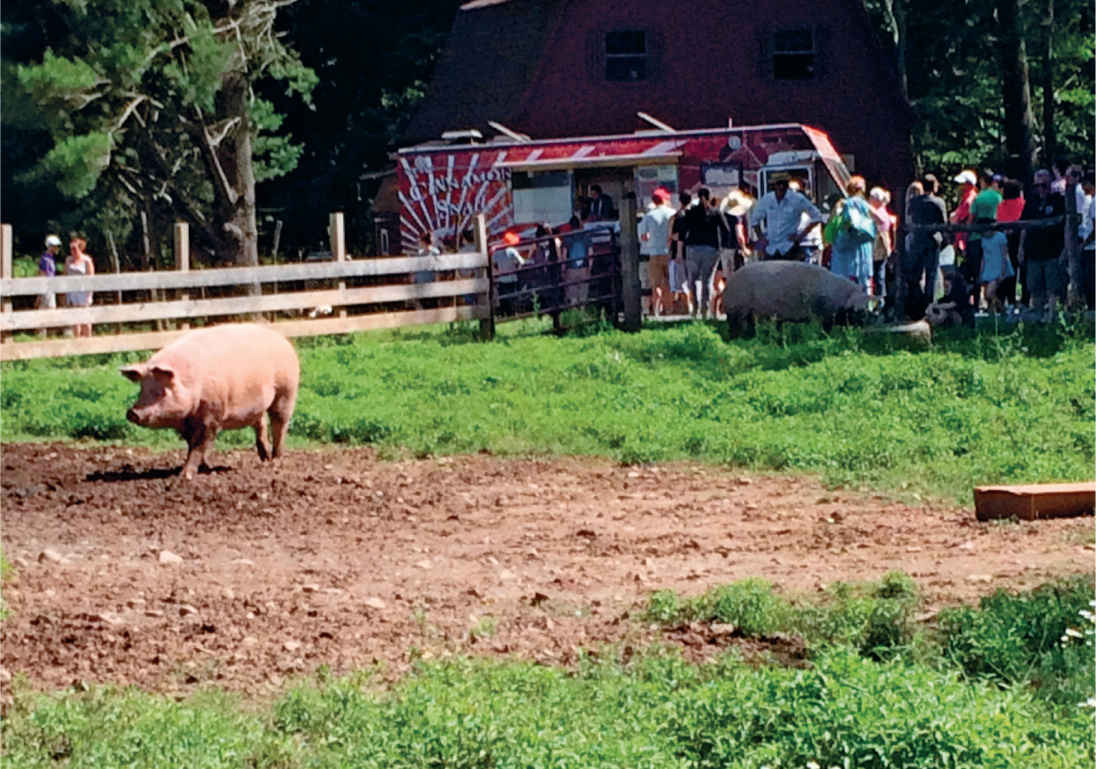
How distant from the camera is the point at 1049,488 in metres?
11.0

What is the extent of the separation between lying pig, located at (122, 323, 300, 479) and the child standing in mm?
8772

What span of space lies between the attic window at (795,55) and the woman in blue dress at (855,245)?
1532cm

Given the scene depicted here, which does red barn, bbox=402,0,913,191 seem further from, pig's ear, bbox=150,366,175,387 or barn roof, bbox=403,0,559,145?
pig's ear, bbox=150,366,175,387

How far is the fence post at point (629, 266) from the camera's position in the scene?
75.0 ft

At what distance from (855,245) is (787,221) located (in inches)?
53.6

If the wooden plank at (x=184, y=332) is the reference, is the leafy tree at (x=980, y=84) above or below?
above

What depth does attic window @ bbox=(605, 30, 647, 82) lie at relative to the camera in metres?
37.3

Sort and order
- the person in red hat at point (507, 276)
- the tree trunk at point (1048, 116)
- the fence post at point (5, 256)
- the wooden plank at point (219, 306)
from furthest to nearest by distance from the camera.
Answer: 1. the tree trunk at point (1048, 116)
2. the person in red hat at point (507, 276)
3. the fence post at point (5, 256)
4. the wooden plank at point (219, 306)

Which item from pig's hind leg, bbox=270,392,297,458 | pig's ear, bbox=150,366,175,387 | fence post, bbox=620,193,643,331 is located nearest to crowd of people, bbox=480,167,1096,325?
fence post, bbox=620,193,643,331

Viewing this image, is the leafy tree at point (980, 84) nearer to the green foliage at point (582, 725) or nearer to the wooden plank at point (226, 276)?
the wooden plank at point (226, 276)

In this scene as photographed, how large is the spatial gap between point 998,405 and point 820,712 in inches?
361

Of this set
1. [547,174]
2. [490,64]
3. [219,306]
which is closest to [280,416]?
[219,306]

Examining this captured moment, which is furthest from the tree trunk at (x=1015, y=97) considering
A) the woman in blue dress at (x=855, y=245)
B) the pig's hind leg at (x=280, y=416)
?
the pig's hind leg at (x=280, y=416)

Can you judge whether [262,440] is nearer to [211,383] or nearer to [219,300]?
[211,383]
